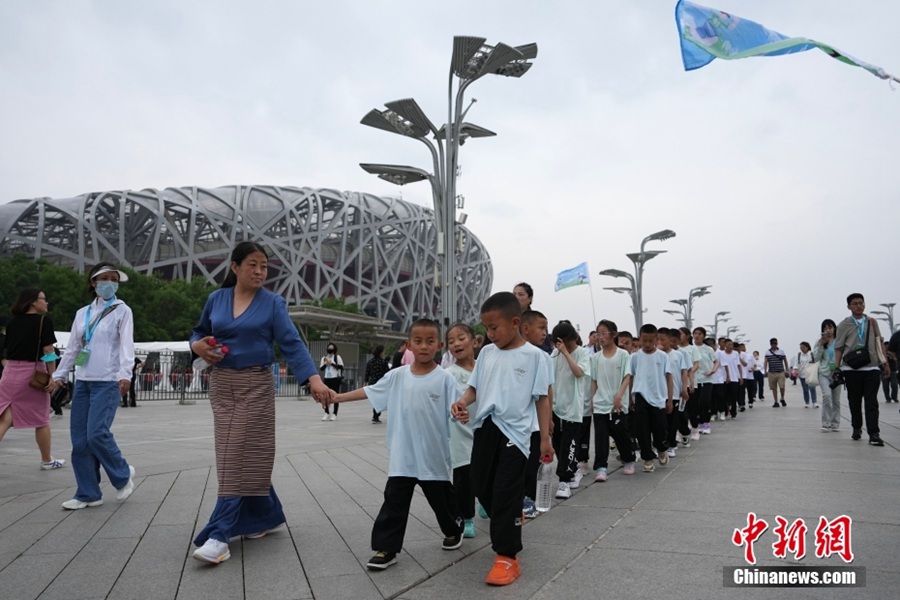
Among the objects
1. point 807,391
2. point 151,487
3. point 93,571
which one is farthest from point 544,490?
point 807,391

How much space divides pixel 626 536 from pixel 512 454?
1.07m

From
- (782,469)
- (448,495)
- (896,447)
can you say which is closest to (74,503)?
(448,495)

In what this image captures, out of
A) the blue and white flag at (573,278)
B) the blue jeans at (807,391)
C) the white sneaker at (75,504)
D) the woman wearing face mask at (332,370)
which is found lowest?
the blue jeans at (807,391)

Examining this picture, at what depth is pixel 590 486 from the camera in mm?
6336

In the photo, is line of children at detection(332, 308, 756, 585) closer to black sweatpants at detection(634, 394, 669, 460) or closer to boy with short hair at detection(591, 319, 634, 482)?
boy with short hair at detection(591, 319, 634, 482)

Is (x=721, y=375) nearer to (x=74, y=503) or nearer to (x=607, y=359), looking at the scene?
(x=607, y=359)

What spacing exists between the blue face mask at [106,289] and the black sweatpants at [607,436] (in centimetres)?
435

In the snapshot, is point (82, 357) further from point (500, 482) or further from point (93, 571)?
point (500, 482)

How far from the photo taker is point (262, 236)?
6800 cm

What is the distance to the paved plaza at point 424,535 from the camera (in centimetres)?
328

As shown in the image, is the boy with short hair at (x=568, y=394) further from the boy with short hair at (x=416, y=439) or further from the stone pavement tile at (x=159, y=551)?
the stone pavement tile at (x=159, y=551)

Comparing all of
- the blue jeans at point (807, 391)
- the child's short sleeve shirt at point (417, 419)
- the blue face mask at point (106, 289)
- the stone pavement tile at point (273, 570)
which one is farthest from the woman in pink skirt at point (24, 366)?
the blue jeans at point (807, 391)

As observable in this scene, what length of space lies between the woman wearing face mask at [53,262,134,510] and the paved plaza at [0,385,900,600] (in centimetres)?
24

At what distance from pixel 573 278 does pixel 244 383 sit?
72.1 ft
